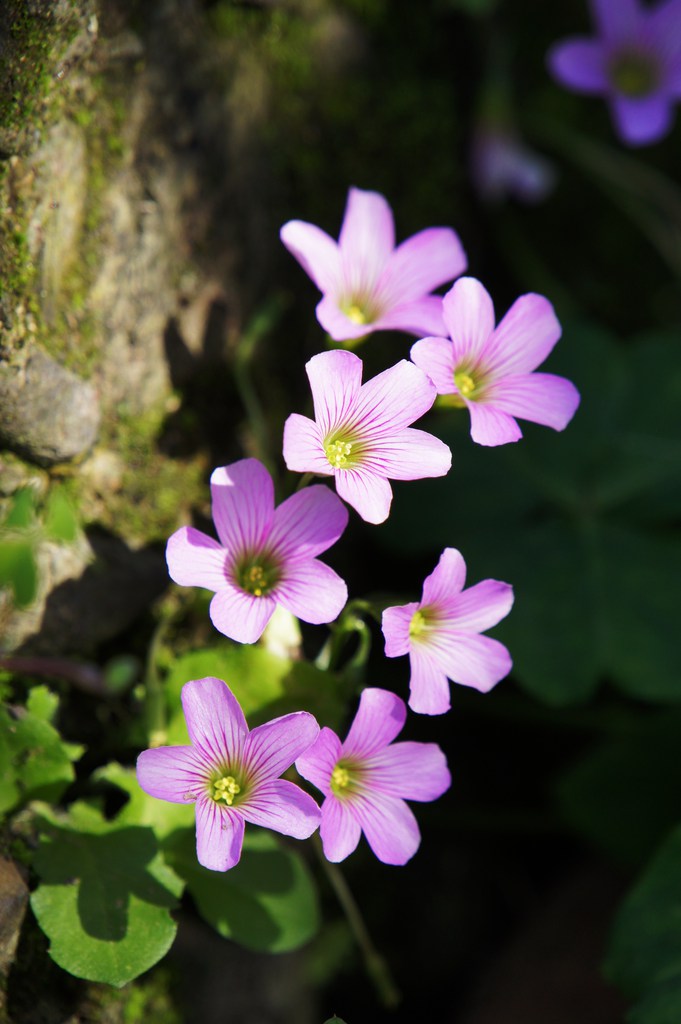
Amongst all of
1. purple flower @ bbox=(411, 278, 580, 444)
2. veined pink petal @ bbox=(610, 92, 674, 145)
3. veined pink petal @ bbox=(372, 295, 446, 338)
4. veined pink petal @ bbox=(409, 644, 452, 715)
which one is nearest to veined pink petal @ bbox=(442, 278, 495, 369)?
purple flower @ bbox=(411, 278, 580, 444)

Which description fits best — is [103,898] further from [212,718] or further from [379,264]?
[379,264]

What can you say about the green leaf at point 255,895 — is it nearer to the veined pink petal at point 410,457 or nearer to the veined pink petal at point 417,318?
the veined pink petal at point 410,457

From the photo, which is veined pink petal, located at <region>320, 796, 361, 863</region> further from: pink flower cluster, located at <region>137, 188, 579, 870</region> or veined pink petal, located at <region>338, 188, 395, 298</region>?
veined pink petal, located at <region>338, 188, 395, 298</region>

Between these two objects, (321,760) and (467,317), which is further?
(467,317)

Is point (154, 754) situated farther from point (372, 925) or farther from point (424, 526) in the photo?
point (372, 925)

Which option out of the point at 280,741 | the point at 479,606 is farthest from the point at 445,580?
the point at 280,741

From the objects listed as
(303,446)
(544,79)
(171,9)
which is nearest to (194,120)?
(171,9)
